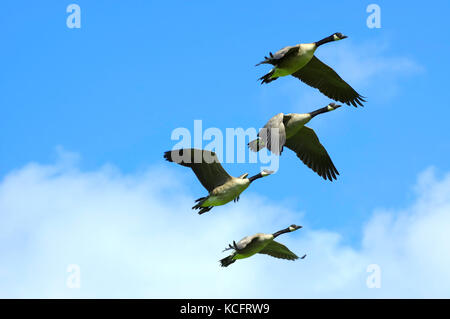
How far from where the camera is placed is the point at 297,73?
16.0m

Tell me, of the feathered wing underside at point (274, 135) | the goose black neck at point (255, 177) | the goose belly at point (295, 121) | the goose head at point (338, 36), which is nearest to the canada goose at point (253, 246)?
the goose black neck at point (255, 177)

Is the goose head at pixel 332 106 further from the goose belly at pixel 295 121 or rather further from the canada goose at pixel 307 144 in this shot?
the goose belly at pixel 295 121

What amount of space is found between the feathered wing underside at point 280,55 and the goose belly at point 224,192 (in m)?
2.51

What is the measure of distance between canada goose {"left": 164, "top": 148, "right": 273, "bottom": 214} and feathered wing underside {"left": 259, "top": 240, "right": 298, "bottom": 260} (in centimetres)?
195

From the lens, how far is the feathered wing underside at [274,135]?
1202 centimetres

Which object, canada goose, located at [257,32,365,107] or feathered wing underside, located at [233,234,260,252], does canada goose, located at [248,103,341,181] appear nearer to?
canada goose, located at [257,32,365,107]

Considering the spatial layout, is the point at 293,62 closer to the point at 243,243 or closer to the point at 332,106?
the point at 332,106

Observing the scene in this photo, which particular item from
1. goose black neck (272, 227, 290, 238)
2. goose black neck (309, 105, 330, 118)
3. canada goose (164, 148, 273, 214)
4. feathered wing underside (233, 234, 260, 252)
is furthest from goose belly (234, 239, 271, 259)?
goose black neck (309, 105, 330, 118)

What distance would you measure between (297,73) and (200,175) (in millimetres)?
4423

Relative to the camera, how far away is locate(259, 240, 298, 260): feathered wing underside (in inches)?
574

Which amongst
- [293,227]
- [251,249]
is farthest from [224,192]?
[293,227]
